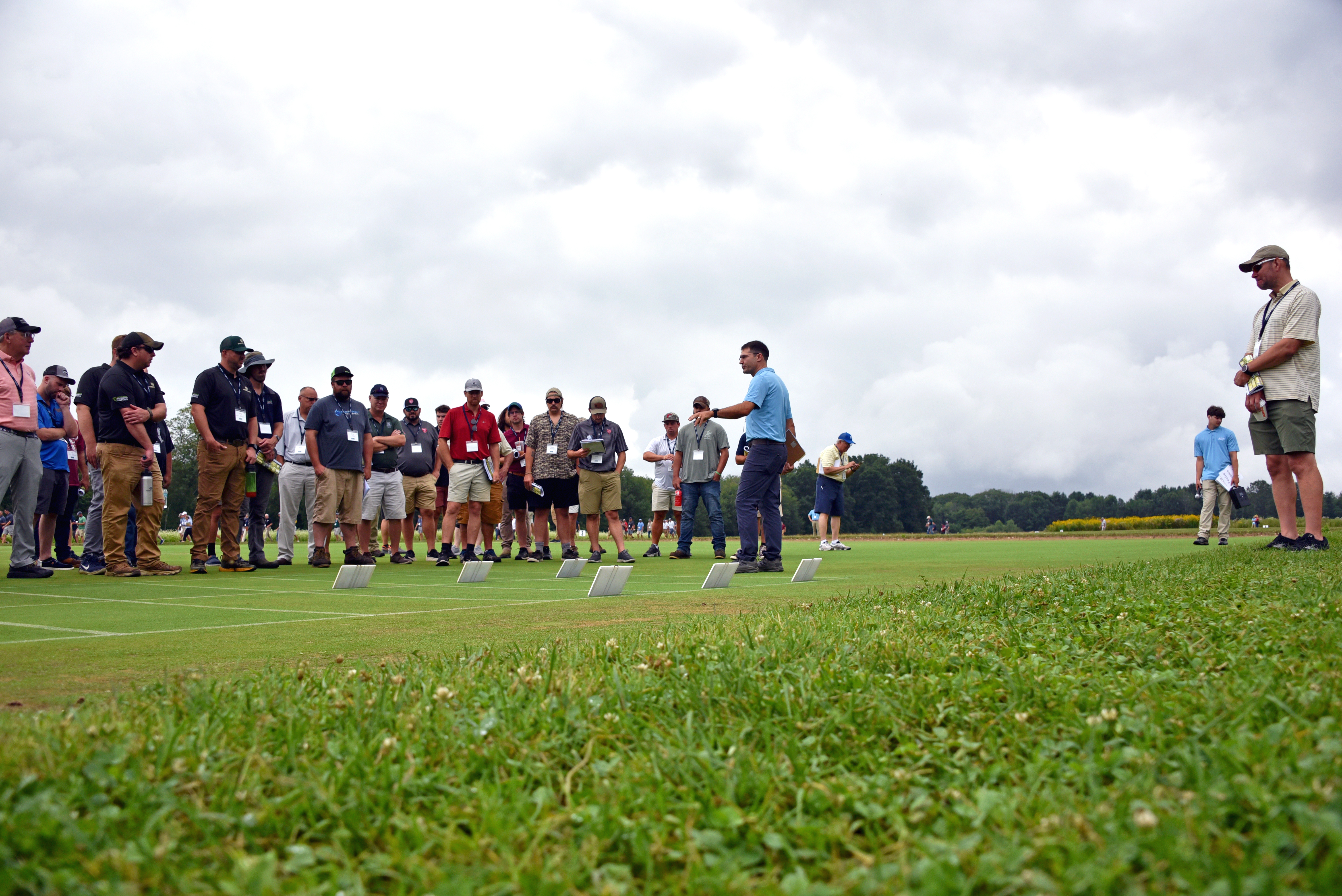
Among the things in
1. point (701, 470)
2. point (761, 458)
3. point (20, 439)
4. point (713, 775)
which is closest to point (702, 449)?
point (701, 470)

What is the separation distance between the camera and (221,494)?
9.86 metres

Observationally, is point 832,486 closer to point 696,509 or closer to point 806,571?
point 696,509

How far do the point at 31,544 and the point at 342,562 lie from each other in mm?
4210

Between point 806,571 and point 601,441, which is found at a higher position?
point 601,441

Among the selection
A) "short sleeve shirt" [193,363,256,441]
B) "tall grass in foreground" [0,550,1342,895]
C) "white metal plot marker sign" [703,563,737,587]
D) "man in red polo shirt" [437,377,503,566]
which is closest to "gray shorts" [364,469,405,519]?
"man in red polo shirt" [437,377,503,566]

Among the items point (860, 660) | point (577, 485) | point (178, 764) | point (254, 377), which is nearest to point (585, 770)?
point (178, 764)

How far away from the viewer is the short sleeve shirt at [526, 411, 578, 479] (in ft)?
42.3

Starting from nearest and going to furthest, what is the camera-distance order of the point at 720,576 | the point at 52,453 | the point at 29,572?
the point at 720,576, the point at 29,572, the point at 52,453

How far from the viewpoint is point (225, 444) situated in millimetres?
9742

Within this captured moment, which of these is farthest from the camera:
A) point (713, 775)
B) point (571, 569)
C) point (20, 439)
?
point (20, 439)

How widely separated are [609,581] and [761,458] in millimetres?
3196

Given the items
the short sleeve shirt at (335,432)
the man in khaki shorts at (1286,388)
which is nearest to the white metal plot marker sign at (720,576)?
the man in khaki shorts at (1286,388)

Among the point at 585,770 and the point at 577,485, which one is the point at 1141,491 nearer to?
the point at 577,485

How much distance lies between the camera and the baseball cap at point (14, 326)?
8750 millimetres
